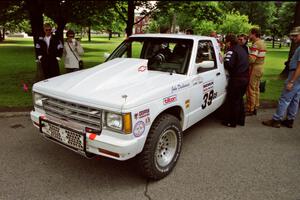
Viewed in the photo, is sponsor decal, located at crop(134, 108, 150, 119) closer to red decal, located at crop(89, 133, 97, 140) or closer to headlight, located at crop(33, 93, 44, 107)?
red decal, located at crop(89, 133, 97, 140)

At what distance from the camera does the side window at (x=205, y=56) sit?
13.2ft

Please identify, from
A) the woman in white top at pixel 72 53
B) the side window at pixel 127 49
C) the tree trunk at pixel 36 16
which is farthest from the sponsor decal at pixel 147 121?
the tree trunk at pixel 36 16

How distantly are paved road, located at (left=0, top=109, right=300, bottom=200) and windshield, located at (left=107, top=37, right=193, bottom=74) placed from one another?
4.61 feet

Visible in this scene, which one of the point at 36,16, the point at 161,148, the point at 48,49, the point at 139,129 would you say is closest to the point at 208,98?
the point at 161,148

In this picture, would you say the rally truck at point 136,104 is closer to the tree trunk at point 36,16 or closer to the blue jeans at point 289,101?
the blue jeans at point 289,101

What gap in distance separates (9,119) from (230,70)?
4.63m

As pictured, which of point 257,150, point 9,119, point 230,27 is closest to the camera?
point 257,150

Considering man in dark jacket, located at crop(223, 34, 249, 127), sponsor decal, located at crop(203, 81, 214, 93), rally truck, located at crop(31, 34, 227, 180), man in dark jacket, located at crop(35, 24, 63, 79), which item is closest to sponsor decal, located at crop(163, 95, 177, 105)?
rally truck, located at crop(31, 34, 227, 180)

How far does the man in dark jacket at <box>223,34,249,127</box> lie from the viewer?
5.21 meters

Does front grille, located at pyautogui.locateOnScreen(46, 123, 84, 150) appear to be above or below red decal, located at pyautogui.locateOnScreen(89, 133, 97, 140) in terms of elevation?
below

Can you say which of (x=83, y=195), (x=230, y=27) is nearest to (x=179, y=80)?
(x=83, y=195)

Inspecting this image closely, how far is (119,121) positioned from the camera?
2.91 m

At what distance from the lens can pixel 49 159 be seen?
3.95m

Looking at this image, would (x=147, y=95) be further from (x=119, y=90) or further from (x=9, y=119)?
(x=9, y=119)
